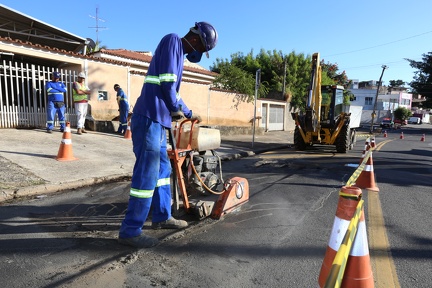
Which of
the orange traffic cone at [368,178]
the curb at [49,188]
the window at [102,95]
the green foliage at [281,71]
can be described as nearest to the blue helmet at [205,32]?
the curb at [49,188]

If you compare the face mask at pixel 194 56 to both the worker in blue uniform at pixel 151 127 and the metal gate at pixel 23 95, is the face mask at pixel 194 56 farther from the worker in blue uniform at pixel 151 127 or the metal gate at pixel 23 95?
the metal gate at pixel 23 95

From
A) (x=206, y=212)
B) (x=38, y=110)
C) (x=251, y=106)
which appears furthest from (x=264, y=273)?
(x=251, y=106)

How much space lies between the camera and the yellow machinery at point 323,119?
Result: 1140 centimetres

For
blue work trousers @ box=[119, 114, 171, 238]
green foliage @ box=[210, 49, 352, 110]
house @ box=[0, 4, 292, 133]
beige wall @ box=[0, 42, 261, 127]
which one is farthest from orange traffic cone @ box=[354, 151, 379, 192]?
green foliage @ box=[210, 49, 352, 110]

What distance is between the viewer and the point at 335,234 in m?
2.15

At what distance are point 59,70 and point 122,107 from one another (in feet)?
8.26

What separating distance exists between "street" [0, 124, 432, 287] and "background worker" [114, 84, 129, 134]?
6.14 m

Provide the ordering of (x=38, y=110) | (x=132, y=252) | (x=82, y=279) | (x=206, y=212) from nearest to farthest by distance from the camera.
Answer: (x=82, y=279)
(x=132, y=252)
(x=206, y=212)
(x=38, y=110)

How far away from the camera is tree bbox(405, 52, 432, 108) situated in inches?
1768

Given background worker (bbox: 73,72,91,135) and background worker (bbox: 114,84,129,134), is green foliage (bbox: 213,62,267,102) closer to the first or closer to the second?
background worker (bbox: 114,84,129,134)

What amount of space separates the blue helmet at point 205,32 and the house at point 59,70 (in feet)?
27.9

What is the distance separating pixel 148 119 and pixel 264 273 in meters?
1.81

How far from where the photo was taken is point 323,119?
14.0 metres

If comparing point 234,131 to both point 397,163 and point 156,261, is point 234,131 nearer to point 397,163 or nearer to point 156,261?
point 397,163
